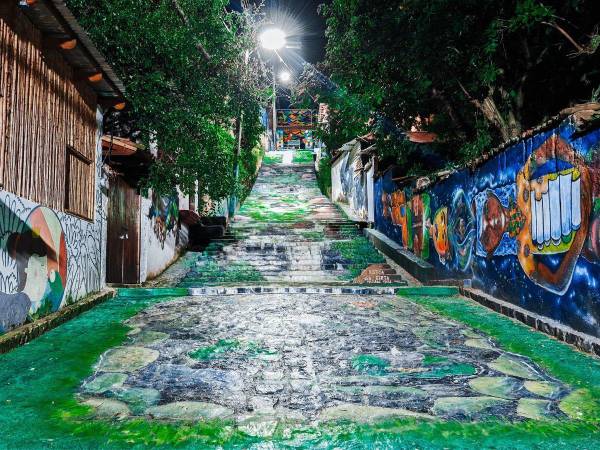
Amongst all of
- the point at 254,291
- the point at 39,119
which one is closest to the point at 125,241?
the point at 254,291

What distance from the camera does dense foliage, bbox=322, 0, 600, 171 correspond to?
8.42 meters

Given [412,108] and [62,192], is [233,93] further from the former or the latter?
[62,192]

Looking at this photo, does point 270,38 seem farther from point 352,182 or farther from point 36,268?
point 36,268

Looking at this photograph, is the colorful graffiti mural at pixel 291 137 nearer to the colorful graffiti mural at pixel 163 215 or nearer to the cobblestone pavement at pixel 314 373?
the colorful graffiti mural at pixel 163 215

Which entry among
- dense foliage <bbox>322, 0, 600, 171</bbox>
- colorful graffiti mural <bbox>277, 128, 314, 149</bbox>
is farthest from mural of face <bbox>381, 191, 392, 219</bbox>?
colorful graffiti mural <bbox>277, 128, 314, 149</bbox>

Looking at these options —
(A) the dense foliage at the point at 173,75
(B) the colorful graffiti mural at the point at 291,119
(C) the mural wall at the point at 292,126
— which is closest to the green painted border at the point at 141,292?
(A) the dense foliage at the point at 173,75

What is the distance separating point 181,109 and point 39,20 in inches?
161

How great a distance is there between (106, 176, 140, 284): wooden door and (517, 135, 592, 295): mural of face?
8476mm

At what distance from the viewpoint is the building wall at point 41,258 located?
15.9ft

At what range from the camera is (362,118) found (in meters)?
12.0

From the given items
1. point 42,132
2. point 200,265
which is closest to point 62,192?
point 42,132

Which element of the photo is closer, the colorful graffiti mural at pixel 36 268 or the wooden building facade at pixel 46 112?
the colorful graffiti mural at pixel 36 268

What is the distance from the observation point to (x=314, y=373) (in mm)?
3715

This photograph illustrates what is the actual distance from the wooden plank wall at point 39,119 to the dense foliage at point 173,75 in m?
1.75
